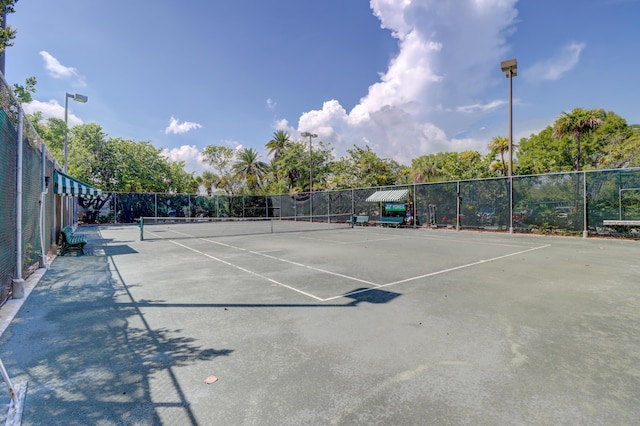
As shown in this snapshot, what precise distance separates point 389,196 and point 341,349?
20.0m

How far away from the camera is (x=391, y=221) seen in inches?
882

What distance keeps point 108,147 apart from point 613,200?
37.7m

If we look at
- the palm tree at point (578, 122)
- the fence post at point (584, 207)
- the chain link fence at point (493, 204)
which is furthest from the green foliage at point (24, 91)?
the palm tree at point (578, 122)

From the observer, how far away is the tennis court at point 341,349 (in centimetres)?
250

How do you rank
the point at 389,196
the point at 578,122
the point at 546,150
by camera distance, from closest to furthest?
the point at 389,196, the point at 578,122, the point at 546,150

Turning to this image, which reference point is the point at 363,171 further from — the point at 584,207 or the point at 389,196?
the point at 584,207

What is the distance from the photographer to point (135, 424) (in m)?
2.33

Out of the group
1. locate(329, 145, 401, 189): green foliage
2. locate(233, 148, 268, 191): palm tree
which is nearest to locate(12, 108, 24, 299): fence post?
locate(329, 145, 401, 189): green foliage

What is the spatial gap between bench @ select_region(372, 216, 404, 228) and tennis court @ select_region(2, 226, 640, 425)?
47.9 ft

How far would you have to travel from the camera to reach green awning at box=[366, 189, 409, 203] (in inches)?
869

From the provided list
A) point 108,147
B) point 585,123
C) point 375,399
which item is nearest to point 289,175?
point 108,147

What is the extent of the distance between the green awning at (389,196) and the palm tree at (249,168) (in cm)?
3060

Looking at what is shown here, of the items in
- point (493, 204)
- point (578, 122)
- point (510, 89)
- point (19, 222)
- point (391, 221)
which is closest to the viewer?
point (19, 222)

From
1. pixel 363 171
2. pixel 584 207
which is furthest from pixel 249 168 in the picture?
pixel 584 207
